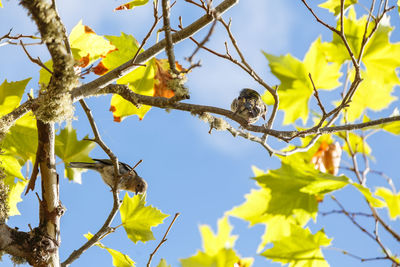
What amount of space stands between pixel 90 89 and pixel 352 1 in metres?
1.27

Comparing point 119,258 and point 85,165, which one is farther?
point 85,165

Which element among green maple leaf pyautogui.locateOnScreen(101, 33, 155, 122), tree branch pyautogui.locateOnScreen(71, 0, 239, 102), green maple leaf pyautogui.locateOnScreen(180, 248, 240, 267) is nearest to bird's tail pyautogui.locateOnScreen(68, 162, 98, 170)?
green maple leaf pyautogui.locateOnScreen(101, 33, 155, 122)

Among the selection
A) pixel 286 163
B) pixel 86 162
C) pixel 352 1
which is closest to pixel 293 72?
pixel 352 1

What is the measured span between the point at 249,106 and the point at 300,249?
599 millimetres

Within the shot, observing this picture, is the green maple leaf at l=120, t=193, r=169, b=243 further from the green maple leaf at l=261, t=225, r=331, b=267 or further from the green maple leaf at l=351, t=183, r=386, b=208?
the green maple leaf at l=351, t=183, r=386, b=208

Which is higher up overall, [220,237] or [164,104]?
[164,104]

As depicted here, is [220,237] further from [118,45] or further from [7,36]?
[7,36]

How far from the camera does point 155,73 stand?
5.88 ft

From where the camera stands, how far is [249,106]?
1.52 m

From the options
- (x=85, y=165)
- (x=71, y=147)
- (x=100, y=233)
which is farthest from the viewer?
(x=85, y=165)

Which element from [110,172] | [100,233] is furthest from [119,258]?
[110,172]

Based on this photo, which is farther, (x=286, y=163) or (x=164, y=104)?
(x=286, y=163)

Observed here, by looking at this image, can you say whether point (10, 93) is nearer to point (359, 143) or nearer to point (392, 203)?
point (392, 203)

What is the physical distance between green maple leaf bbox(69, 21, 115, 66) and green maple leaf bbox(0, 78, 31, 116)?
249 millimetres
